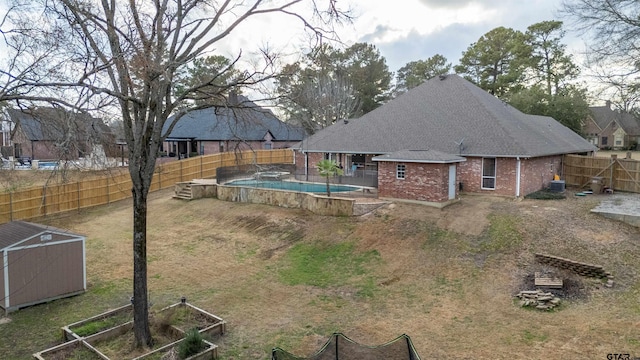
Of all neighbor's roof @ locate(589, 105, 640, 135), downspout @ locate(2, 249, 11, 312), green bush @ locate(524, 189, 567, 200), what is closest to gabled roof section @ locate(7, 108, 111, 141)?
downspout @ locate(2, 249, 11, 312)

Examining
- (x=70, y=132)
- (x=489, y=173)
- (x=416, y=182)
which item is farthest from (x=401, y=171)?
(x=70, y=132)

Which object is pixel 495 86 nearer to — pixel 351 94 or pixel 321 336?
pixel 351 94

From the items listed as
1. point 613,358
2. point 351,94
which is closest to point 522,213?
point 613,358

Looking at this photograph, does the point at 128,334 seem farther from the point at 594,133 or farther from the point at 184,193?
the point at 594,133

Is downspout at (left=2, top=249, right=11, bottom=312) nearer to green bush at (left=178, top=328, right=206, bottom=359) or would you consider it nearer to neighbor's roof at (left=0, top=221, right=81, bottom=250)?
neighbor's roof at (left=0, top=221, right=81, bottom=250)

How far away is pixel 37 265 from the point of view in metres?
12.5

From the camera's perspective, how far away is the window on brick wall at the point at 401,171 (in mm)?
19641

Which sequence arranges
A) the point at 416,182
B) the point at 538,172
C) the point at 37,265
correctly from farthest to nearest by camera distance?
the point at 538,172
the point at 416,182
the point at 37,265

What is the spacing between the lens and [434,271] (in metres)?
14.1

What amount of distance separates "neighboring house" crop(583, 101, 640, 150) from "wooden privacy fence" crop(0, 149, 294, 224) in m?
51.8

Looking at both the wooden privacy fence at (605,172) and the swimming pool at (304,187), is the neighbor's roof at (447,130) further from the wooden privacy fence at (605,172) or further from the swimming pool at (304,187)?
the swimming pool at (304,187)

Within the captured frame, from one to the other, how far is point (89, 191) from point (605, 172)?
95.9 feet

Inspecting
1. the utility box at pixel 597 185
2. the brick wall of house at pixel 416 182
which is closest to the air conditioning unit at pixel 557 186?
the utility box at pixel 597 185

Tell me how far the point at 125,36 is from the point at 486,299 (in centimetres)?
1122
